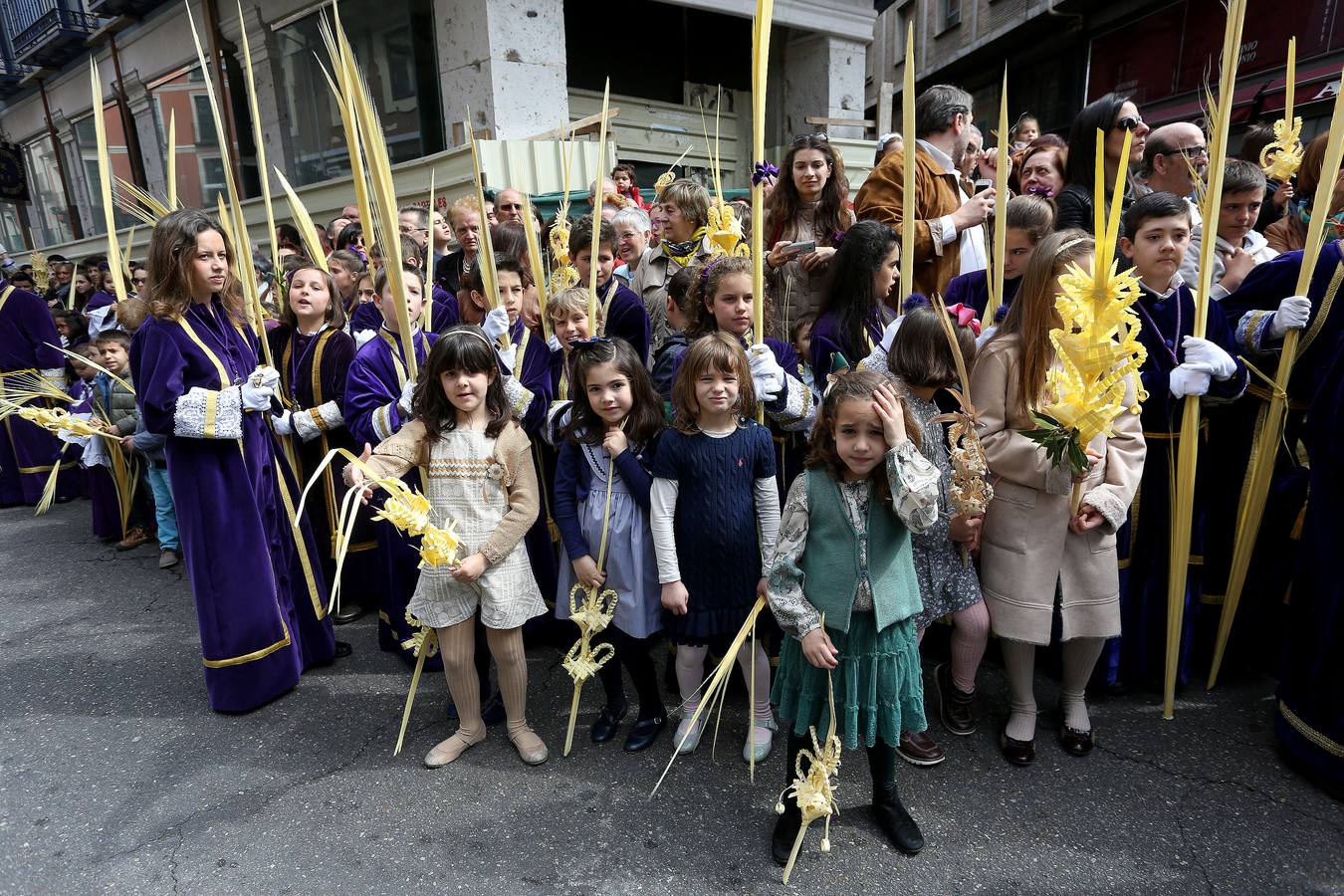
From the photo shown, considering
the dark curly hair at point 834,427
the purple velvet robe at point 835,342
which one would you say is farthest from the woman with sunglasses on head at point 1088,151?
the dark curly hair at point 834,427

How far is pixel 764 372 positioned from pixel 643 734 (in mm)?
1441

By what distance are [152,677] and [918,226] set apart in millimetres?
4212

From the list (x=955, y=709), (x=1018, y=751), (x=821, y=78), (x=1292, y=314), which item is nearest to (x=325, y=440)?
(x=955, y=709)

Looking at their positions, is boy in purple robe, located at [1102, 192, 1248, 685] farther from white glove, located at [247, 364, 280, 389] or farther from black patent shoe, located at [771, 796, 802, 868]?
white glove, located at [247, 364, 280, 389]

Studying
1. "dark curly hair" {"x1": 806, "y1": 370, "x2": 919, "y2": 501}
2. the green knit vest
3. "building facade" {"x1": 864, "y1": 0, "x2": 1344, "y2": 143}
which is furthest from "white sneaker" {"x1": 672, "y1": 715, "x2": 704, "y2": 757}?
"building facade" {"x1": 864, "y1": 0, "x2": 1344, "y2": 143}

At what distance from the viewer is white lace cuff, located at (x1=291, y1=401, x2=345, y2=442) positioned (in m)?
3.52

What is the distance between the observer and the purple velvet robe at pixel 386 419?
306 cm

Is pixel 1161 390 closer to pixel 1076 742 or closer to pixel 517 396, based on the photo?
pixel 1076 742

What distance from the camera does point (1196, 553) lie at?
2.83 meters

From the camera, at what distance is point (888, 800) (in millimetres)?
2205

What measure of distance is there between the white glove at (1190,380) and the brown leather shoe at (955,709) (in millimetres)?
1293

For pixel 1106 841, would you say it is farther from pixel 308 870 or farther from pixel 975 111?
pixel 975 111

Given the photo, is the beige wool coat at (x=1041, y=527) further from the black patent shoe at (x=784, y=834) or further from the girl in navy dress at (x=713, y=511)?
the black patent shoe at (x=784, y=834)

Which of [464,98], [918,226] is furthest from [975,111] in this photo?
[918,226]
